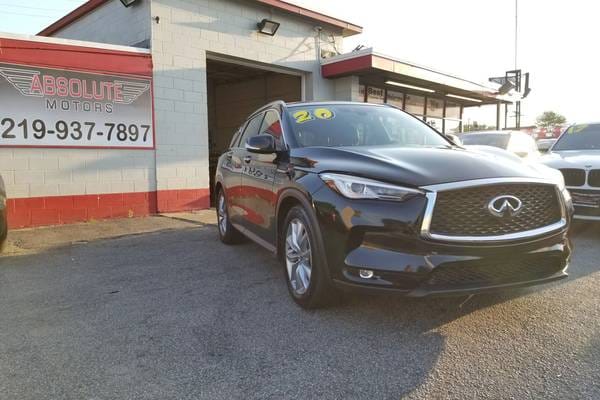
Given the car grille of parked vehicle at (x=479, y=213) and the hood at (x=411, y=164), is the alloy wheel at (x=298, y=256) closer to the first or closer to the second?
the hood at (x=411, y=164)

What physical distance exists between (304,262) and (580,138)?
20.9ft

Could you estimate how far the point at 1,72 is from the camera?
24.6ft

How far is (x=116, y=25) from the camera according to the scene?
10.1 metres


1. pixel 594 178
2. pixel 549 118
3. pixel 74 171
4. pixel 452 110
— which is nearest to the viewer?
pixel 594 178

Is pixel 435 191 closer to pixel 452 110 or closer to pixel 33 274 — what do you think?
pixel 33 274

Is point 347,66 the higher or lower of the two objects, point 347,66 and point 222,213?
the higher

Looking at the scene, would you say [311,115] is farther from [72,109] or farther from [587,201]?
[72,109]

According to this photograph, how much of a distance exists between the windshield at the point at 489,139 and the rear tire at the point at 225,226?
5.56 m

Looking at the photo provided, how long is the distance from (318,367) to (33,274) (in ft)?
12.5

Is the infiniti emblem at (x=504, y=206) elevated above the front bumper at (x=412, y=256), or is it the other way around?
the infiniti emblem at (x=504, y=206)

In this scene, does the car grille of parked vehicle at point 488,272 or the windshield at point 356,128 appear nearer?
the car grille of parked vehicle at point 488,272

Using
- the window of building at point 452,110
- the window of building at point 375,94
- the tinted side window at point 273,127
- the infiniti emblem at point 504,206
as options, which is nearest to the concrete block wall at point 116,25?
the tinted side window at point 273,127

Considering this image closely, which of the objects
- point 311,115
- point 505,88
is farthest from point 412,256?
point 505,88

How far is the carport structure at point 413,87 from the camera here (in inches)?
465
